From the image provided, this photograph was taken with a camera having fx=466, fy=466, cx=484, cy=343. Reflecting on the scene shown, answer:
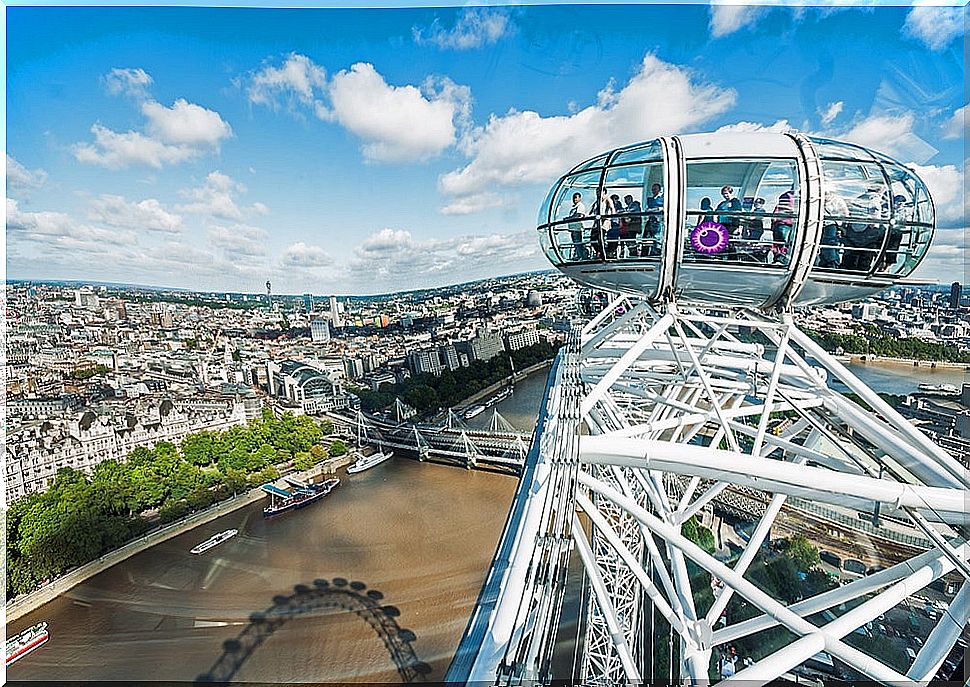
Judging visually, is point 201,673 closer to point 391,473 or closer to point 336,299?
point 391,473

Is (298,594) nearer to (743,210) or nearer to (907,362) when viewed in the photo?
(743,210)

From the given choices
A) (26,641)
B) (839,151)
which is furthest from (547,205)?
(26,641)

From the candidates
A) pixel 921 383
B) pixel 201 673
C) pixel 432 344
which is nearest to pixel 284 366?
pixel 432 344

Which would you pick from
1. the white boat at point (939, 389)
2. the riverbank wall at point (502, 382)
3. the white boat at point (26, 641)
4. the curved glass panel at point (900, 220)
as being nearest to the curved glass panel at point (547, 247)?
the curved glass panel at point (900, 220)

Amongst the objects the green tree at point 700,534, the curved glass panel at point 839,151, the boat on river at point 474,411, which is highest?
the curved glass panel at point 839,151

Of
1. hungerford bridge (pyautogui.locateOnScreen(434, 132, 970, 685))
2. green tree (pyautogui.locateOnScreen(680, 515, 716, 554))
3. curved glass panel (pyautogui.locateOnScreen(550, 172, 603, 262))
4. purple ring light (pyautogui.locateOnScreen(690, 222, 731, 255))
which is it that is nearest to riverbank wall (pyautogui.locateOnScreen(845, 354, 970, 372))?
green tree (pyautogui.locateOnScreen(680, 515, 716, 554))

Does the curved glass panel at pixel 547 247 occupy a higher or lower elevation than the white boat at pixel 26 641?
higher

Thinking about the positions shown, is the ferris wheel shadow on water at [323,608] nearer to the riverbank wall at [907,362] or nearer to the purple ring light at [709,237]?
the purple ring light at [709,237]
